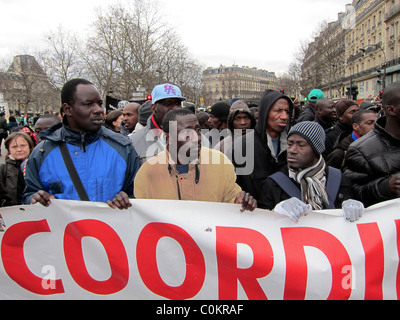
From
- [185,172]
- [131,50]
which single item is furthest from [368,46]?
[185,172]

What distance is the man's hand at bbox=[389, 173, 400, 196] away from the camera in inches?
92.1

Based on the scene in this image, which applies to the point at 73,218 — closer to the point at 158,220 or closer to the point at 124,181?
the point at 124,181

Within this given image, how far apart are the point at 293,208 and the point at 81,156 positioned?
1.46 metres

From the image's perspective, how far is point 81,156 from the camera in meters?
2.38

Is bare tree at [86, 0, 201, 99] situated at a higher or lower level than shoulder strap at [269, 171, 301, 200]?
higher

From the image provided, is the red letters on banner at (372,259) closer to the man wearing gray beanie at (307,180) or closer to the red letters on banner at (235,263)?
the man wearing gray beanie at (307,180)

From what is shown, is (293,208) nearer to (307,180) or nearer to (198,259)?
(307,180)

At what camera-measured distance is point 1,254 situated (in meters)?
2.48

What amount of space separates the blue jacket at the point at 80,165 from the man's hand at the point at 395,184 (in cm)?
183

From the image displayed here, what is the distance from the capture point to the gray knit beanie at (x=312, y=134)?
2.53m

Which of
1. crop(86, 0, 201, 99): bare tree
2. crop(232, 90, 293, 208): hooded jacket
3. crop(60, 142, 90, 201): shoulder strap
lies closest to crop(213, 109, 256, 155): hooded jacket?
crop(232, 90, 293, 208): hooded jacket

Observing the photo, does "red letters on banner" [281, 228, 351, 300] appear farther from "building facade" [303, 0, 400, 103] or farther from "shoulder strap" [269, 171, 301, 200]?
"building facade" [303, 0, 400, 103]

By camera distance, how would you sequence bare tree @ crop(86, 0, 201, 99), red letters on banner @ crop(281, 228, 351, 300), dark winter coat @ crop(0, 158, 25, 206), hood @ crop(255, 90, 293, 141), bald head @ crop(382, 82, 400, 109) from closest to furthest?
red letters on banner @ crop(281, 228, 351, 300), bald head @ crop(382, 82, 400, 109), hood @ crop(255, 90, 293, 141), dark winter coat @ crop(0, 158, 25, 206), bare tree @ crop(86, 0, 201, 99)

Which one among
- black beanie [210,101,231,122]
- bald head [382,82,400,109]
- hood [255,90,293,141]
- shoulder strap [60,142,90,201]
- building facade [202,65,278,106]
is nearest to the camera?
shoulder strap [60,142,90,201]
